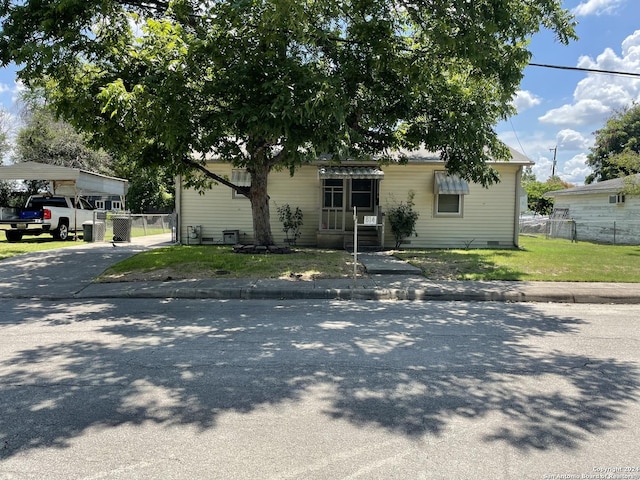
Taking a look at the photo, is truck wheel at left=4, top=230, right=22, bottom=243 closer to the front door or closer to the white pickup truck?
the white pickup truck

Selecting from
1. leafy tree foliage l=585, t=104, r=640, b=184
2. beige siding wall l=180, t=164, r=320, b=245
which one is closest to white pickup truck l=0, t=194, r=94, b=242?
beige siding wall l=180, t=164, r=320, b=245

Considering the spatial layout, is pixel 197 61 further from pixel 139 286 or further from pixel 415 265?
pixel 415 265

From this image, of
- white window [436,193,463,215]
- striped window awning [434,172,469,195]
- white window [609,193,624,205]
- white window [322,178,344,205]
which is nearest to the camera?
striped window awning [434,172,469,195]

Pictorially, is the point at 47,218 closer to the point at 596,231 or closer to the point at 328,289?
the point at 328,289

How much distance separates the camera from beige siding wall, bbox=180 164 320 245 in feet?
57.0

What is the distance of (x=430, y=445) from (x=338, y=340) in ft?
8.82

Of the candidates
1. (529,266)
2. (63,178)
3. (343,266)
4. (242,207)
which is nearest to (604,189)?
(529,266)

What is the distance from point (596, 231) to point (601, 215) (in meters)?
0.93

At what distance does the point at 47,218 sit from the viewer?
61.4 ft

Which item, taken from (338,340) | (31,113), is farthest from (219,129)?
(31,113)

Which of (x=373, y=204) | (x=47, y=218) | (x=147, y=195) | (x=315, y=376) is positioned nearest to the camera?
(x=315, y=376)

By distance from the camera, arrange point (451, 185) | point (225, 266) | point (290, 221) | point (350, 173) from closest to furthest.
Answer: point (225, 266)
point (350, 173)
point (451, 185)
point (290, 221)

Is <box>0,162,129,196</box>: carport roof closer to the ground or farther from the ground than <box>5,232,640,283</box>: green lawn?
farther from the ground

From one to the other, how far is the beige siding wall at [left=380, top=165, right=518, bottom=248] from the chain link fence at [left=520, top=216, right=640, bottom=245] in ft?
27.4
